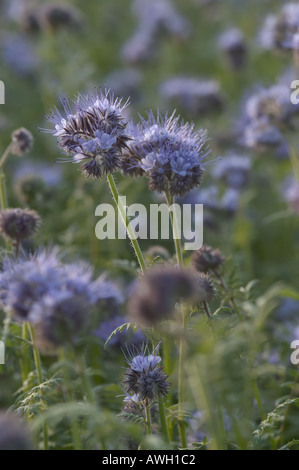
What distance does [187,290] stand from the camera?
2574mm

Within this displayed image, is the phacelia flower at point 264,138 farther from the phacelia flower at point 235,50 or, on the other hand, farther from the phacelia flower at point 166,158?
the phacelia flower at point 166,158

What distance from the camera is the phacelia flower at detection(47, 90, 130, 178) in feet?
11.1

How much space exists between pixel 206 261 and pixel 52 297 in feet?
5.26

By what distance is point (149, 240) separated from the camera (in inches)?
277

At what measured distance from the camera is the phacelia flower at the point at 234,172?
6.82 meters

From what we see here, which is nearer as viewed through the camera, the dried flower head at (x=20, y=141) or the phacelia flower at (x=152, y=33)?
the dried flower head at (x=20, y=141)

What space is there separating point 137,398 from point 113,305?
1.78 metres

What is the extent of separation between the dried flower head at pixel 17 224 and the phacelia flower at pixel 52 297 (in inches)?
41.1

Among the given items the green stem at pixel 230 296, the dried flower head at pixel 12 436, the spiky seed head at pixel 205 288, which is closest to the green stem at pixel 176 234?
the spiky seed head at pixel 205 288

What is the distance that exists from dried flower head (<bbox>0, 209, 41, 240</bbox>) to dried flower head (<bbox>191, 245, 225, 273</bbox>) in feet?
3.36

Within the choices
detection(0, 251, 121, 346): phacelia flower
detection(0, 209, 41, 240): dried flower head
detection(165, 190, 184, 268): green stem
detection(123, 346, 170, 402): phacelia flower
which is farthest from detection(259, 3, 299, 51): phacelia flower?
detection(0, 251, 121, 346): phacelia flower

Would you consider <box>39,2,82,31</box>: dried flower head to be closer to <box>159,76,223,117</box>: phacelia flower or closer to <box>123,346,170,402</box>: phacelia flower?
<box>159,76,223,117</box>: phacelia flower

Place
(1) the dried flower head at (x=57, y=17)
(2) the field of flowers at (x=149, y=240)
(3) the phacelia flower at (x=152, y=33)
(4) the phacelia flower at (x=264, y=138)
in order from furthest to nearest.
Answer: (3) the phacelia flower at (x=152, y=33) < (1) the dried flower head at (x=57, y=17) < (4) the phacelia flower at (x=264, y=138) < (2) the field of flowers at (x=149, y=240)
